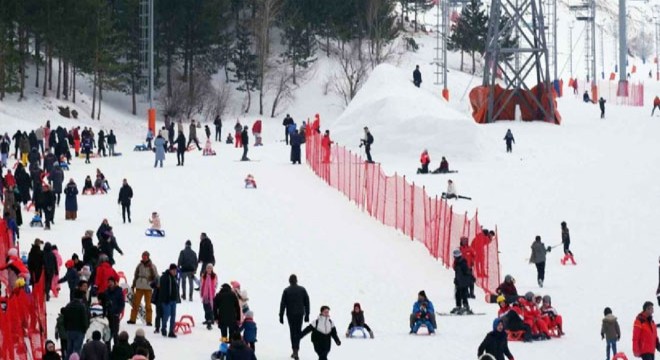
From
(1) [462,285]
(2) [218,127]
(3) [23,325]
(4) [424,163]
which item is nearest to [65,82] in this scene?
(2) [218,127]

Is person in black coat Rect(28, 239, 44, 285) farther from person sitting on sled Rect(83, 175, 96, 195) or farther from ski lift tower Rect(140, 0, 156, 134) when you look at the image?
ski lift tower Rect(140, 0, 156, 134)

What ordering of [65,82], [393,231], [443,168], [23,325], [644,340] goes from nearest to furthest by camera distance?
1. [23,325]
2. [644,340]
3. [393,231]
4. [443,168]
5. [65,82]

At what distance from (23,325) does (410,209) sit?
17812mm

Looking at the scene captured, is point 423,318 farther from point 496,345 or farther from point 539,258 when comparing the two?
point 539,258

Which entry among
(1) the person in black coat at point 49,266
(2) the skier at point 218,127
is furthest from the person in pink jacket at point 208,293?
(2) the skier at point 218,127

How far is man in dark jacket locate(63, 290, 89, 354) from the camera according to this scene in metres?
19.0

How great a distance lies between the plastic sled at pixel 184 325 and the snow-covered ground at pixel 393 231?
27 centimetres

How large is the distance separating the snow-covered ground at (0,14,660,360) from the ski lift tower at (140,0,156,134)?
6.55 ft

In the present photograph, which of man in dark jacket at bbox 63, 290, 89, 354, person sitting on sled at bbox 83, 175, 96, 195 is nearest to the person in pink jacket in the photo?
man in dark jacket at bbox 63, 290, 89, 354

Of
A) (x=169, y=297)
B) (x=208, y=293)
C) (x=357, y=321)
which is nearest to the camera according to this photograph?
(x=169, y=297)

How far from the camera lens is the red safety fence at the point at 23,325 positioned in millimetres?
18453

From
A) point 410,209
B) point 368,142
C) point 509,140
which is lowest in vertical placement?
point 410,209

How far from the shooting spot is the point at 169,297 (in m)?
21.6

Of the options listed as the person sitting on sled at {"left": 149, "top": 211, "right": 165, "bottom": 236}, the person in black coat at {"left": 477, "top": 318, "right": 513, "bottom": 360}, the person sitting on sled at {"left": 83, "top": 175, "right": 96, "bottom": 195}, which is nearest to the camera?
the person in black coat at {"left": 477, "top": 318, "right": 513, "bottom": 360}
